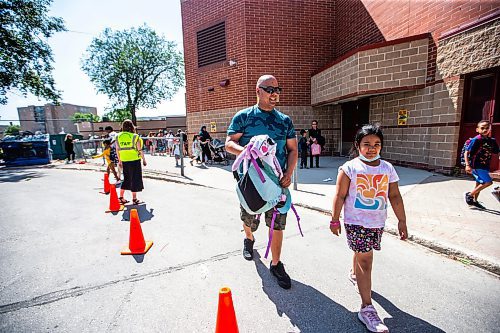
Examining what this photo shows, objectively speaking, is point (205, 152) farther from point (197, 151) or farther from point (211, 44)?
point (211, 44)

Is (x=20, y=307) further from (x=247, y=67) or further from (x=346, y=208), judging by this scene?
(x=247, y=67)

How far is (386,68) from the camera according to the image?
7.83 meters

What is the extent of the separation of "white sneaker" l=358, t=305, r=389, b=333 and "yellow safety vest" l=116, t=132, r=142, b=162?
5.07 metres

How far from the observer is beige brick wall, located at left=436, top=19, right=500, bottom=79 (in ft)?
19.1

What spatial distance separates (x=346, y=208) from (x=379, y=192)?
29 centimetres

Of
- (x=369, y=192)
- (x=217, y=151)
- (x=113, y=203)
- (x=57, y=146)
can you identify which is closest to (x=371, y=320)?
(x=369, y=192)

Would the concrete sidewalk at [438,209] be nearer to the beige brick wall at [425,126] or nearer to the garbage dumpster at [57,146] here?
the beige brick wall at [425,126]

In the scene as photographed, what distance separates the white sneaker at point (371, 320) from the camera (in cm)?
193

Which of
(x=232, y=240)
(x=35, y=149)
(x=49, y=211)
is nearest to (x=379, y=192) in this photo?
(x=232, y=240)

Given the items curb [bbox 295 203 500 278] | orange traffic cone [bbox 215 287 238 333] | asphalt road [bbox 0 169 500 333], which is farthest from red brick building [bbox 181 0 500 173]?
orange traffic cone [bbox 215 287 238 333]

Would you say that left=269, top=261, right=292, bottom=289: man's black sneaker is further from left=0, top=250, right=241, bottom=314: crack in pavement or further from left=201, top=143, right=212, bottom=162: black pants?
left=201, top=143, right=212, bottom=162: black pants

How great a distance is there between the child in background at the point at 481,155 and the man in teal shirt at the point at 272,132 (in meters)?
3.89

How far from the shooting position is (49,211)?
550cm

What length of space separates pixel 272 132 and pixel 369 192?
109 centimetres
